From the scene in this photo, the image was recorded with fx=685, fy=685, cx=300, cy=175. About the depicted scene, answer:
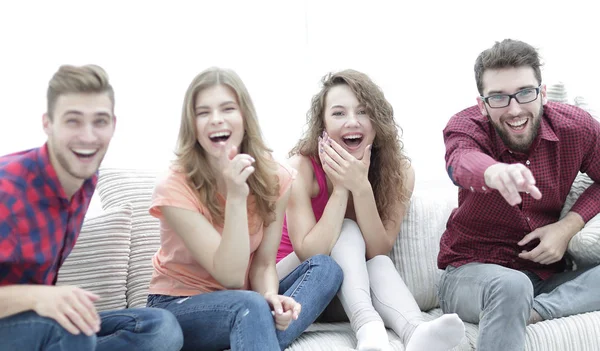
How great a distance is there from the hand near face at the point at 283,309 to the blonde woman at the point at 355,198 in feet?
0.71

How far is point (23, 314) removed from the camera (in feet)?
4.09

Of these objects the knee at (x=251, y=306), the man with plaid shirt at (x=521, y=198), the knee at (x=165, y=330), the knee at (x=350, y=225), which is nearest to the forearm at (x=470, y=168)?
the man with plaid shirt at (x=521, y=198)

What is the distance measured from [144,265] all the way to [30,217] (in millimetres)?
669

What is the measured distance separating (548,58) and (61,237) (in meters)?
2.40

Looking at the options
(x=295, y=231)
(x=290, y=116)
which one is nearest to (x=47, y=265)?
(x=295, y=231)

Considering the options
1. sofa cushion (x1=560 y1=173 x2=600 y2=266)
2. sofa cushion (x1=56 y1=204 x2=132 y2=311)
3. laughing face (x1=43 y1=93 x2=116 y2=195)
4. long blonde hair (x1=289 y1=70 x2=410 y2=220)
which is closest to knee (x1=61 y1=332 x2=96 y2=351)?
laughing face (x1=43 y1=93 x2=116 y2=195)

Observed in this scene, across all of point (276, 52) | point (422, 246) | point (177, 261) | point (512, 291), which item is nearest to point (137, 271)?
point (177, 261)

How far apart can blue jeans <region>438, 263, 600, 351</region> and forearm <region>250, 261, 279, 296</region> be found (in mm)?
519

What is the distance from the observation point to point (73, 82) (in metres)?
1.29

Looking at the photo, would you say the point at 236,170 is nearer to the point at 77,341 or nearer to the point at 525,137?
the point at 77,341

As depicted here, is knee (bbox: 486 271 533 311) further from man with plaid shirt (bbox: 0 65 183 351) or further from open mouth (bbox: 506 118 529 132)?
man with plaid shirt (bbox: 0 65 183 351)

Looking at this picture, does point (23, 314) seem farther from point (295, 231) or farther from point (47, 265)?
point (295, 231)

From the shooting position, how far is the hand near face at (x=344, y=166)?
6.48 ft

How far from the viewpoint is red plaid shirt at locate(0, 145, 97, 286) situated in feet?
4.08
